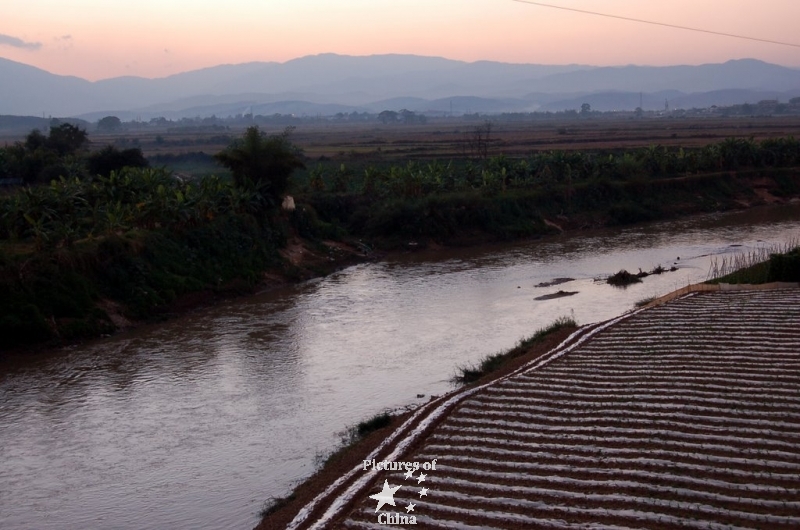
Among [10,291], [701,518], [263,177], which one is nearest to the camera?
[701,518]

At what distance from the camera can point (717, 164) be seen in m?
45.7

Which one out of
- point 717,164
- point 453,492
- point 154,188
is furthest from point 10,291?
point 717,164

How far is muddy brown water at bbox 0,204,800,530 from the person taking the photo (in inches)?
458

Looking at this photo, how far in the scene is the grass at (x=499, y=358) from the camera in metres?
15.9

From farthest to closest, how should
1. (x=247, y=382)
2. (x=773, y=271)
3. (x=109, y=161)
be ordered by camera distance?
(x=109, y=161), (x=773, y=271), (x=247, y=382)

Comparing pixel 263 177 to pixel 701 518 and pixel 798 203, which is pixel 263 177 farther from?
pixel 798 203

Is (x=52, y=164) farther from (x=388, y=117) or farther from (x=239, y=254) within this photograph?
(x=388, y=117)

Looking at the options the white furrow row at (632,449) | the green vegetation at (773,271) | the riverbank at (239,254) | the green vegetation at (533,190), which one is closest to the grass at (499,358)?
the white furrow row at (632,449)

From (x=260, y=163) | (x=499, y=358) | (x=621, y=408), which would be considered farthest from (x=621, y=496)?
(x=260, y=163)

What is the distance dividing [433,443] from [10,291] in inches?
525

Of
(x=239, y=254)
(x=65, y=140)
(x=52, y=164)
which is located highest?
(x=65, y=140)

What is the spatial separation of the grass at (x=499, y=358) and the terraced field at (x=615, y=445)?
1.35 meters

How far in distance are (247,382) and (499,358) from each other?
4829mm

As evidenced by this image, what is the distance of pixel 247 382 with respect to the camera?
54.3 feet
